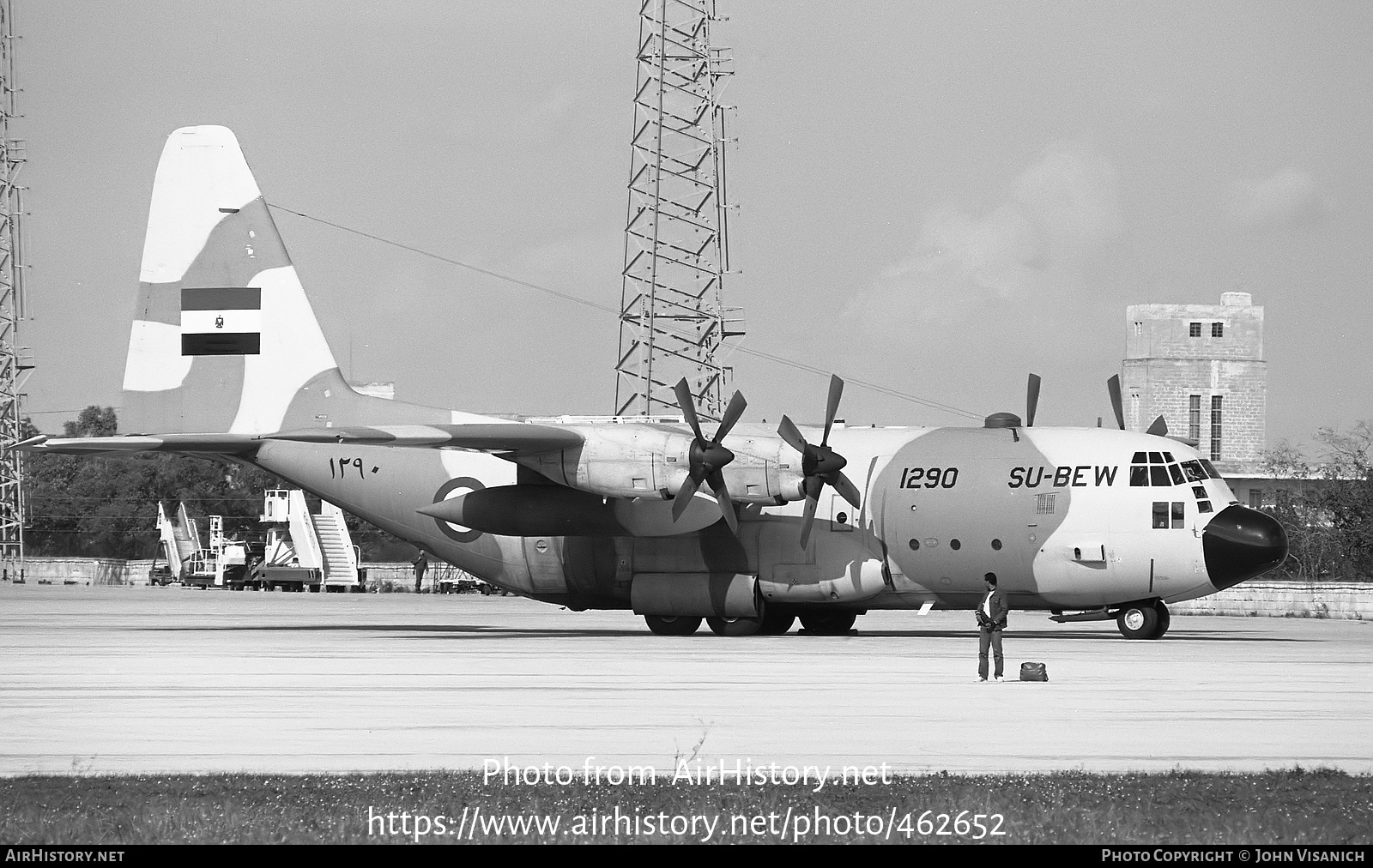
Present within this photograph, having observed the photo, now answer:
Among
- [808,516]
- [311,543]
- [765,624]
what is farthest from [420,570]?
[808,516]

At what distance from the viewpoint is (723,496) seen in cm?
2908

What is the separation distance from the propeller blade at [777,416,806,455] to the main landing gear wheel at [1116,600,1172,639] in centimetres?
707

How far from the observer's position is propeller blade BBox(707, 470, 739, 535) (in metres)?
29.0

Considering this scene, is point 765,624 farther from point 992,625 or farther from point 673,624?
point 992,625

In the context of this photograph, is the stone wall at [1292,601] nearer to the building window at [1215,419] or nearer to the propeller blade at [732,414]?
the propeller blade at [732,414]

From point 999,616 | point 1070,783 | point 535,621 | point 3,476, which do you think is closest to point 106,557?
point 3,476

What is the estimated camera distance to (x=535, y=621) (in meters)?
39.1

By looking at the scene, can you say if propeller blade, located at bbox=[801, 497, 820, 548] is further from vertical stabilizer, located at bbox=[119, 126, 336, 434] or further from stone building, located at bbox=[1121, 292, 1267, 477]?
stone building, located at bbox=[1121, 292, 1267, 477]

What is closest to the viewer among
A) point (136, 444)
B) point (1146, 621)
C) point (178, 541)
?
point (1146, 621)

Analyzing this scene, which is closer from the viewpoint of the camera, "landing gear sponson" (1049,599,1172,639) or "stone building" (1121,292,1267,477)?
"landing gear sponson" (1049,599,1172,639)

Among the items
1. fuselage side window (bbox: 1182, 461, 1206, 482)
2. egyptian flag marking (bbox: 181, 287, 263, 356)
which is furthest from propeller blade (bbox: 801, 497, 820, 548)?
egyptian flag marking (bbox: 181, 287, 263, 356)

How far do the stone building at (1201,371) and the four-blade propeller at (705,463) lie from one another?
70895mm

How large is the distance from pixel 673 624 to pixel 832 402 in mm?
5697

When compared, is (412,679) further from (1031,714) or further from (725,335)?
(725,335)
